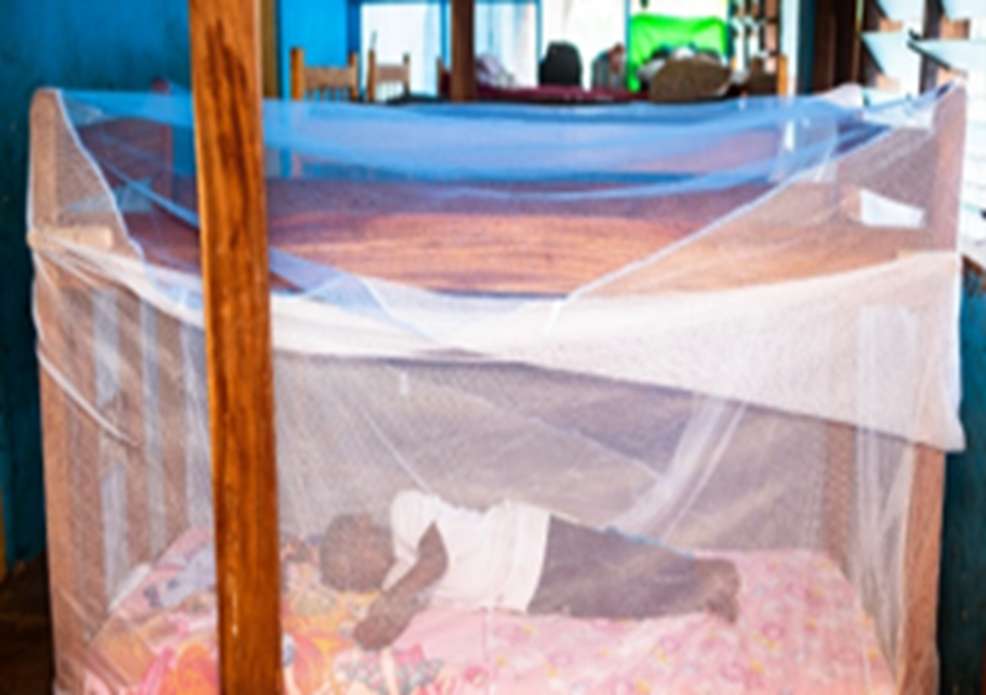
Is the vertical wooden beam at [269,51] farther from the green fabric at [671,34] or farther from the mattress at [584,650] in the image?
the mattress at [584,650]

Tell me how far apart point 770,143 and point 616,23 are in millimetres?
7898

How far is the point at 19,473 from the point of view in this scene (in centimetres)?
272

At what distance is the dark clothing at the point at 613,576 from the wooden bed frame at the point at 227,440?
24 centimetres

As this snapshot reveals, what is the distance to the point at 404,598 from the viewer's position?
169 centimetres

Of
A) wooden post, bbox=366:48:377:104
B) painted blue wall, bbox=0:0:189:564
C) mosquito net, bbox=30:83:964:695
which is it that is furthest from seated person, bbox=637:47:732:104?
mosquito net, bbox=30:83:964:695

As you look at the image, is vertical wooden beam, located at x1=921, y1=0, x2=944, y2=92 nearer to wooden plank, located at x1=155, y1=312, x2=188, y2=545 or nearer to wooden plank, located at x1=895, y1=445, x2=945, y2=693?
wooden plank, located at x1=895, y1=445, x2=945, y2=693

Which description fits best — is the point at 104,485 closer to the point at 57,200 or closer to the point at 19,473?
the point at 57,200

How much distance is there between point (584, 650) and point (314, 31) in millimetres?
6439

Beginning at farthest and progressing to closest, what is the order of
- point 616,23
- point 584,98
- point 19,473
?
1. point 616,23
2. point 584,98
3. point 19,473

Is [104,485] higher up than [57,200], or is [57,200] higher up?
[57,200]

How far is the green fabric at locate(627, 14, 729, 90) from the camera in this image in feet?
29.0

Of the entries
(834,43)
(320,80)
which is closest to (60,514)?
(320,80)

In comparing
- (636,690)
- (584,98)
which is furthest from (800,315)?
(584,98)

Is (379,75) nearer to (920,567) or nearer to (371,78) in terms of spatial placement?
(371,78)
